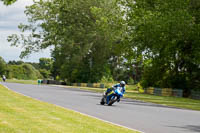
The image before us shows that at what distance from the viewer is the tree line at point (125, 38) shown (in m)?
41.2

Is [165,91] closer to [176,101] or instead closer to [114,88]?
[176,101]

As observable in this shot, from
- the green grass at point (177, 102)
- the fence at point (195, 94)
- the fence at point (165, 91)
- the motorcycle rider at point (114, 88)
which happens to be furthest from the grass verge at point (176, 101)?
the fence at point (165, 91)

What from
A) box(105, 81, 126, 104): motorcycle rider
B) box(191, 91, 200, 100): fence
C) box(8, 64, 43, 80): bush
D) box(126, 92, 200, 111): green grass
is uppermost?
box(8, 64, 43, 80): bush

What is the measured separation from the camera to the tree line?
4125 cm

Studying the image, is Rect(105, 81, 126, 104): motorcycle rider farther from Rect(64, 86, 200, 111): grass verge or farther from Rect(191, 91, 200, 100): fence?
Rect(191, 91, 200, 100): fence

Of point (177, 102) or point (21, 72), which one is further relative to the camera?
point (21, 72)

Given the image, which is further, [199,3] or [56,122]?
[199,3]

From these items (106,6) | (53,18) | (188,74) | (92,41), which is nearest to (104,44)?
(92,41)

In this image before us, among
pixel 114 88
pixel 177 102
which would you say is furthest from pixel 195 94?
pixel 114 88

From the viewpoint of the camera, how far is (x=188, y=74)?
50.0 metres

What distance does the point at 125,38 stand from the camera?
2067 inches

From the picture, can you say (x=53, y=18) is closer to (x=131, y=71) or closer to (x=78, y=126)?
(x=131, y=71)

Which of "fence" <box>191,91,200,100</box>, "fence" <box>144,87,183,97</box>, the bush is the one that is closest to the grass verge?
"fence" <box>191,91,200,100</box>

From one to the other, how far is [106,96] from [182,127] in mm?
10045
